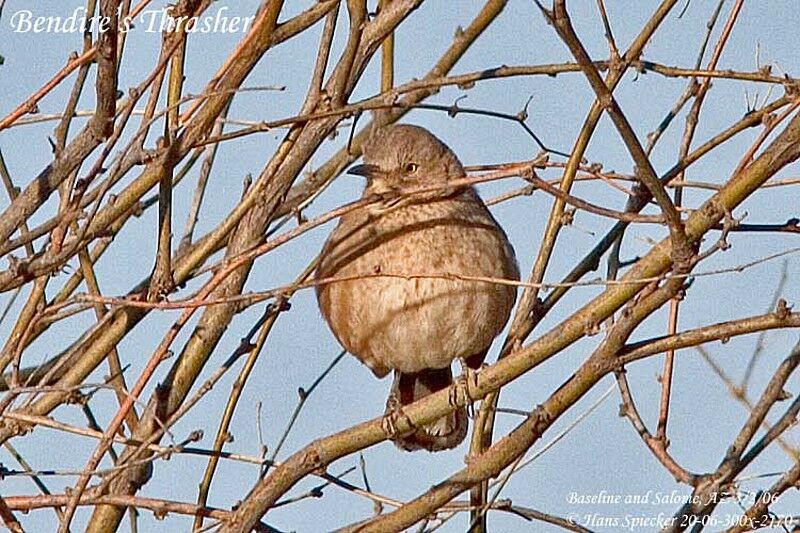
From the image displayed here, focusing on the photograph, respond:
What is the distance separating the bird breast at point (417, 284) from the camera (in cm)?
554

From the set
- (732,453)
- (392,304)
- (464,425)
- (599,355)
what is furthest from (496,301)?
(599,355)

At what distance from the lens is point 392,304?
220 inches

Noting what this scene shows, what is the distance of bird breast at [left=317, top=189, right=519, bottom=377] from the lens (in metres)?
5.54

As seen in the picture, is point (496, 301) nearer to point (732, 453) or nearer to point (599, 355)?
point (732, 453)

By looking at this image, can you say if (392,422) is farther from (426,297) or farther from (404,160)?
(404,160)

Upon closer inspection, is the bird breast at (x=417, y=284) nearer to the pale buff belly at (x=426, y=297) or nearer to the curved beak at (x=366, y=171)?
the pale buff belly at (x=426, y=297)

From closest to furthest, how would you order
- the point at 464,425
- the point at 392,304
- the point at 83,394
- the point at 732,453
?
the point at 732,453 → the point at 83,394 → the point at 392,304 → the point at 464,425

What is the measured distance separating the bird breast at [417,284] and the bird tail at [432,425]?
24 centimetres

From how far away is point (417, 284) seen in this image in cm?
554

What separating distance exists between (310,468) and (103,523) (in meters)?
0.81

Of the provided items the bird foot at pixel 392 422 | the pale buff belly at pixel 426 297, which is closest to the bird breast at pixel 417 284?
the pale buff belly at pixel 426 297

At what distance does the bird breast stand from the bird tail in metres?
0.24

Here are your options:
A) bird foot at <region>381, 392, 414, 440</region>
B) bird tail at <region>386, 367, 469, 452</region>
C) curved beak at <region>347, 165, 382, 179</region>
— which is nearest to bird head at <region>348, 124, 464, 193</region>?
curved beak at <region>347, 165, 382, 179</region>

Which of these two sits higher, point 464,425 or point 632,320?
point 464,425
